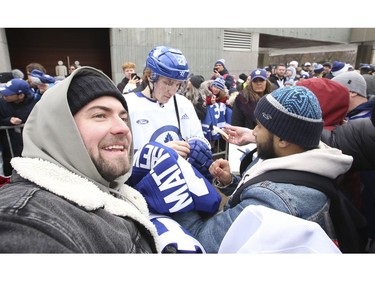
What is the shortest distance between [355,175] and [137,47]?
40.0ft

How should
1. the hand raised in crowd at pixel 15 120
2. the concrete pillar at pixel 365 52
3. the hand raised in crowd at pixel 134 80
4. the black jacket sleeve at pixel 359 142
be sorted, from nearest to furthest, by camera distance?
the black jacket sleeve at pixel 359 142
the hand raised in crowd at pixel 15 120
the hand raised in crowd at pixel 134 80
the concrete pillar at pixel 365 52

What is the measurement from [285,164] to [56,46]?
14.3 metres

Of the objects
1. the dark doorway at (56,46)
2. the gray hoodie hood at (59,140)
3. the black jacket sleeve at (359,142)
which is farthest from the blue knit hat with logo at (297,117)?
the dark doorway at (56,46)

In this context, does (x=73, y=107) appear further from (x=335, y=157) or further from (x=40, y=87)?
(x=40, y=87)

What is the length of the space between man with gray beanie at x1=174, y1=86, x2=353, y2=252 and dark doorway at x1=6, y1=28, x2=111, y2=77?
13.5 m

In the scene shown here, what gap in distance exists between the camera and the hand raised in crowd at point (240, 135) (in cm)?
226

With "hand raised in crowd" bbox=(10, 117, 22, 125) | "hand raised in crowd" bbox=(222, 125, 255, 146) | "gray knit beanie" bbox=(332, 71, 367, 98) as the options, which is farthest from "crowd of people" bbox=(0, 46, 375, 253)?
"hand raised in crowd" bbox=(10, 117, 22, 125)

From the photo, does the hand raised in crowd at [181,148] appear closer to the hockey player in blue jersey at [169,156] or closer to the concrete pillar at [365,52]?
the hockey player in blue jersey at [169,156]

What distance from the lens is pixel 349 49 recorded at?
79.1 ft

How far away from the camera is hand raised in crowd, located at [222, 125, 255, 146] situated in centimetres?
226

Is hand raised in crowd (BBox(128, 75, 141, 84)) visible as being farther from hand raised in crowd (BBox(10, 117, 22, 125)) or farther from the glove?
the glove

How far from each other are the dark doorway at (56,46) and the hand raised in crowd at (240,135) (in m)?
12.7
